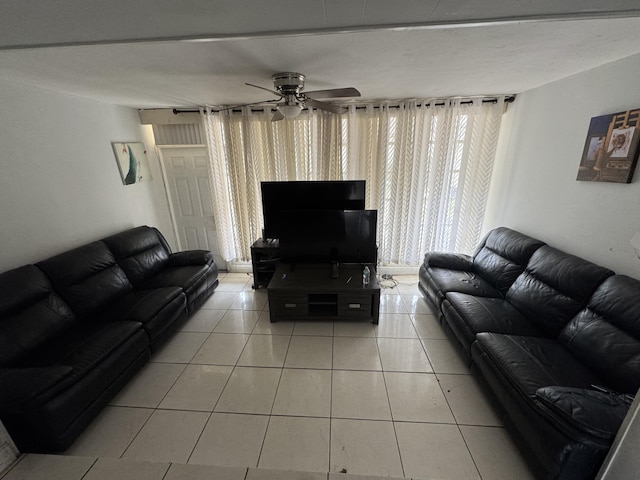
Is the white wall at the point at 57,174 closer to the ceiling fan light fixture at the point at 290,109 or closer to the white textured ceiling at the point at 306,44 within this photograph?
the white textured ceiling at the point at 306,44

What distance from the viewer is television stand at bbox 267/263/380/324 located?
8.59 feet

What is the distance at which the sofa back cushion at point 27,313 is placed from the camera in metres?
1.72

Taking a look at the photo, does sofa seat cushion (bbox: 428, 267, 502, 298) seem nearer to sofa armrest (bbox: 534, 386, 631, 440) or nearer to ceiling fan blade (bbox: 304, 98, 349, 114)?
sofa armrest (bbox: 534, 386, 631, 440)

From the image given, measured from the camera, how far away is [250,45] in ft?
4.92

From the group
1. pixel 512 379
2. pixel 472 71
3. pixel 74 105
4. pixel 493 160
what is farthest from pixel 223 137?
pixel 512 379

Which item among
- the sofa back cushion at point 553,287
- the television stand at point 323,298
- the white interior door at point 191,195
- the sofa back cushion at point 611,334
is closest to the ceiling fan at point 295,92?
the television stand at point 323,298

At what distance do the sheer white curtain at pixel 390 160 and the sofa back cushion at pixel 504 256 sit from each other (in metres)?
0.65

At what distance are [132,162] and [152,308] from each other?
7.04 ft

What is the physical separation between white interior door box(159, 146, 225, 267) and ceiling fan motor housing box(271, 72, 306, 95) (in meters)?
1.86

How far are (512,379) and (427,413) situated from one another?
598mm

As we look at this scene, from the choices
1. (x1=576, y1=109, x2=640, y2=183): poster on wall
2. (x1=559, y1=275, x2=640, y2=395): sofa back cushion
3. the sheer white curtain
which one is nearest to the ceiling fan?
the sheer white curtain

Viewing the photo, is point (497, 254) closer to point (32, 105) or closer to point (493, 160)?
point (493, 160)

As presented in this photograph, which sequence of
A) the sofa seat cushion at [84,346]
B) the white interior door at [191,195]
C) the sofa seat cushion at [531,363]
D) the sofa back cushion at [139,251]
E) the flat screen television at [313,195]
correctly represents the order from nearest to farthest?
1. the sofa seat cushion at [531,363]
2. the sofa seat cushion at [84,346]
3. the sofa back cushion at [139,251]
4. the flat screen television at [313,195]
5. the white interior door at [191,195]

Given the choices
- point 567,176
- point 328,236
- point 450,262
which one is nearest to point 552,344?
point 450,262
